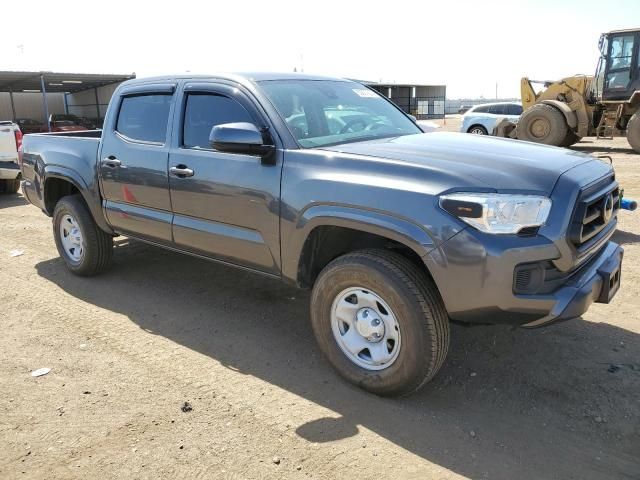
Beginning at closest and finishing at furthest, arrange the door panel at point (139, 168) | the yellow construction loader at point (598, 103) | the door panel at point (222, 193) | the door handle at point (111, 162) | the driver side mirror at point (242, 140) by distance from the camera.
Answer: the driver side mirror at point (242, 140), the door panel at point (222, 193), the door panel at point (139, 168), the door handle at point (111, 162), the yellow construction loader at point (598, 103)

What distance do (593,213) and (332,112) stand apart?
1.94m

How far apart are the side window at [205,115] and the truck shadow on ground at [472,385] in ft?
4.84

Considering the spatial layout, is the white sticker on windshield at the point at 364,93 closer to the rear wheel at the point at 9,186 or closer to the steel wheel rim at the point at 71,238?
the steel wheel rim at the point at 71,238

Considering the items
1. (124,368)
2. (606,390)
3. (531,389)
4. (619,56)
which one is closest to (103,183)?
(124,368)

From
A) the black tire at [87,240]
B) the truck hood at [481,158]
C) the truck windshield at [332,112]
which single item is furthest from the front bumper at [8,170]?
the truck hood at [481,158]

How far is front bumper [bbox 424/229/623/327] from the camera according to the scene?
109 inches

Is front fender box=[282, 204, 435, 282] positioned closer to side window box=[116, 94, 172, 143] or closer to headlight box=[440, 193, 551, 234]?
headlight box=[440, 193, 551, 234]

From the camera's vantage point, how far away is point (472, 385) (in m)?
3.46

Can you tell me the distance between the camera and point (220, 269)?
19.0 feet

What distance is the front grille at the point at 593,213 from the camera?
2.91 metres

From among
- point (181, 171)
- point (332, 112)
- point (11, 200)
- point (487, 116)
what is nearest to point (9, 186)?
point (11, 200)

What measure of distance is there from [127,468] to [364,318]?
1496 millimetres

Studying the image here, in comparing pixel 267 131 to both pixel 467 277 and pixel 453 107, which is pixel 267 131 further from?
pixel 453 107

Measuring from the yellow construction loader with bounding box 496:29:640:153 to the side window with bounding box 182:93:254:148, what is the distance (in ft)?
46.1
